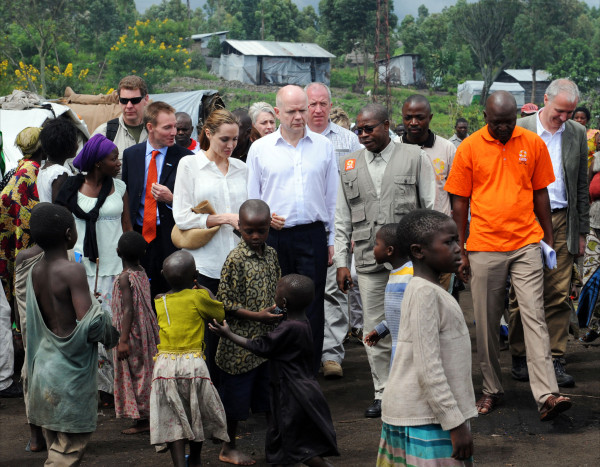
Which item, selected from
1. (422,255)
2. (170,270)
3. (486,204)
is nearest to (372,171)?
(486,204)

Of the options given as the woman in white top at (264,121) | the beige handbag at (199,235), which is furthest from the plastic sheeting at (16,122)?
the beige handbag at (199,235)

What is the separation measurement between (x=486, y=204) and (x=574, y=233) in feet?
4.12

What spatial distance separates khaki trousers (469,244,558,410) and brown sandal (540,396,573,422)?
0.18 feet

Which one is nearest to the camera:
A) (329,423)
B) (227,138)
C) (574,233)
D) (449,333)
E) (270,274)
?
(449,333)

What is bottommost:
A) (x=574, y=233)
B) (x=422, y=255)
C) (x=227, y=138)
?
(x=574, y=233)

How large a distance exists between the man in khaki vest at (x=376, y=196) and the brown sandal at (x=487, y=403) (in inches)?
30.2

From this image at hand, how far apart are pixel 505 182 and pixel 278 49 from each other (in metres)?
66.9

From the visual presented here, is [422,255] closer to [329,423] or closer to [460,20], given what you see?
[329,423]

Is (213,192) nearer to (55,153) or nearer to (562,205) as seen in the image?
(55,153)

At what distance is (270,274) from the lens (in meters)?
5.32

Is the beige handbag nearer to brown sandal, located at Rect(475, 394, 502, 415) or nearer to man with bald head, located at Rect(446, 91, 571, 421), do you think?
man with bald head, located at Rect(446, 91, 571, 421)

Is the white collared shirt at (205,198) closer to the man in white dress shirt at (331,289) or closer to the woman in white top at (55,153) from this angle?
the woman in white top at (55,153)

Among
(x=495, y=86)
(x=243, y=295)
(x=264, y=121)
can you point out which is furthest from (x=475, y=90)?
(x=243, y=295)

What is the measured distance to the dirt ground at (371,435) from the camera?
528cm
